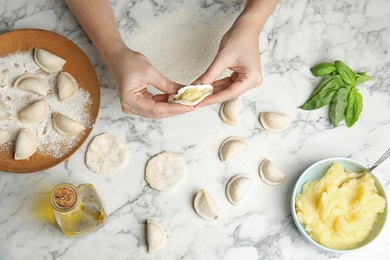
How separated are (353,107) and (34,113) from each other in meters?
0.81

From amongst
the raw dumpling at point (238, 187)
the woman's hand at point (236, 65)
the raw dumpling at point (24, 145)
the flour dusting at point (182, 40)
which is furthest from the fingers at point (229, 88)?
the raw dumpling at point (24, 145)

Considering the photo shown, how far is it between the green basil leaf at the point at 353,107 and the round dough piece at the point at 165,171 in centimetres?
44

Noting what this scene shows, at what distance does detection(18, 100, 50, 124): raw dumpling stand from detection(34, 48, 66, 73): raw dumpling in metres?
0.09

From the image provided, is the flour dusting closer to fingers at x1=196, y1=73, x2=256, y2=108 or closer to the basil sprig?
fingers at x1=196, y1=73, x2=256, y2=108

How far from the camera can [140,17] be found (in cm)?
152

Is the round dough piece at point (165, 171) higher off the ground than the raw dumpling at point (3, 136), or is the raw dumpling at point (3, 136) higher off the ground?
the raw dumpling at point (3, 136)

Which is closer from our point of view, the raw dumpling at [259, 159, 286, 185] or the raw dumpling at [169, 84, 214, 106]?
the raw dumpling at [169, 84, 214, 106]

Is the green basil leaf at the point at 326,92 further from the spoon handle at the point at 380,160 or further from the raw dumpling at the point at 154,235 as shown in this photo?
the raw dumpling at the point at 154,235

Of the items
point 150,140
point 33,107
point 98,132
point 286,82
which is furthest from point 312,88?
point 33,107

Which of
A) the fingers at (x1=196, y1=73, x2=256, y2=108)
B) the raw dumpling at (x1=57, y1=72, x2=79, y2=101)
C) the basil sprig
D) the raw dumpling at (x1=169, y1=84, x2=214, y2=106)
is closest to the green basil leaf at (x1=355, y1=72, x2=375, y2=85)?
the basil sprig

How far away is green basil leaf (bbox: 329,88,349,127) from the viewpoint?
1436 millimetres

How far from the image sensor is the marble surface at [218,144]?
1412mm

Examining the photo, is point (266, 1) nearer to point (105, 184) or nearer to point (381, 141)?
point (381, 141)

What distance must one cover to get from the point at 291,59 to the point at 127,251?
2.15ft
